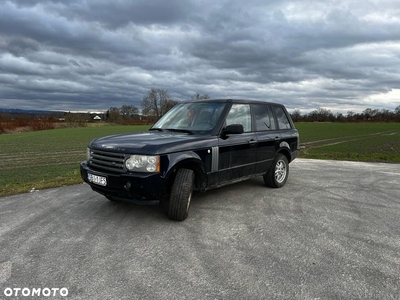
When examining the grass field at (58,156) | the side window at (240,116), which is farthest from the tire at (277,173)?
the grass field at (58,156)

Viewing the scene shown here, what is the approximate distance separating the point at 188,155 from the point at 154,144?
20.6 inches

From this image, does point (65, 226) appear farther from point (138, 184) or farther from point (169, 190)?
point (169, 190)

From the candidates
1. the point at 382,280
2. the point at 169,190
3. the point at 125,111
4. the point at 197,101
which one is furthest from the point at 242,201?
the point at 125,111

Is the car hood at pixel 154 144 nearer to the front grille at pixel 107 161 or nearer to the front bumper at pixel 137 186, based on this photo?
the front grille at pixel 107 161

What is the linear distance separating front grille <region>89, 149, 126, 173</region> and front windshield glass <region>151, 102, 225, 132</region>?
1354 millimetres

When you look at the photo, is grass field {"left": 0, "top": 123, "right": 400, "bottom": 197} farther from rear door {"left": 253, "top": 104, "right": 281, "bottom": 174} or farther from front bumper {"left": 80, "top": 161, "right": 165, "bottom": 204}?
rear door {"left": 253, "top": 104, "right": 281, "bottom": 174}

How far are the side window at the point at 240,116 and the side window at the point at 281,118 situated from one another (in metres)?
1.20

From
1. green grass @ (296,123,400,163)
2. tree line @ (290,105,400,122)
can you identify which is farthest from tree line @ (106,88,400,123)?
green grass @ (296,123,400,163)

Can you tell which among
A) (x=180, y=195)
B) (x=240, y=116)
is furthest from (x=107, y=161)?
(x=240, y=116)

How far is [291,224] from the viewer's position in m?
4.00

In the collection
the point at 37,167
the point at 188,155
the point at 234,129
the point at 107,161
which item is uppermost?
the point at 234,129

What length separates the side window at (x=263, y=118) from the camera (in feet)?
18.5

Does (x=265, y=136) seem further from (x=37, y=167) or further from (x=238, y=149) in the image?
(x=37, y=167)

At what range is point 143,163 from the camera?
3.73 m
